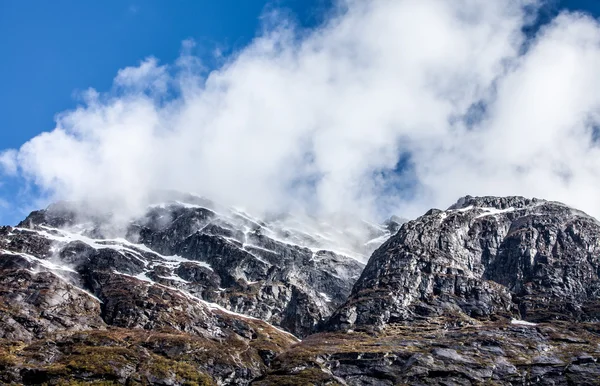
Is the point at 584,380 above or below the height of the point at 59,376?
above

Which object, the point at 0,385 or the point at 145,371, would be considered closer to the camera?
the point at 0,385

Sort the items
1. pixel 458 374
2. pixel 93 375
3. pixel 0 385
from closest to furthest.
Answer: pixel 0 385
pixel 93 375
pixel 458 374

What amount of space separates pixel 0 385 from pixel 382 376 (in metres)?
123

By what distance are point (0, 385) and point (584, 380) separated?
610 feet

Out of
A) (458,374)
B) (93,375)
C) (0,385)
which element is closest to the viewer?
(0,385)

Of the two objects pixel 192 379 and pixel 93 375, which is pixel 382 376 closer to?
pixel 192 379

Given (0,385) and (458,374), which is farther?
(458,374)

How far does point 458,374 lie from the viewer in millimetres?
195125

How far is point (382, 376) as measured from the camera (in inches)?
7785

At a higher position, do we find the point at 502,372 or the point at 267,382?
the point at 502,372

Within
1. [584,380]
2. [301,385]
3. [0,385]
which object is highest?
[584,380]

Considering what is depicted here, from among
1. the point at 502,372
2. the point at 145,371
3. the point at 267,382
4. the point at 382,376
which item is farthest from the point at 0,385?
the point at 502,372

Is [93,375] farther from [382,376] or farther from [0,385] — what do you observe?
[382,376]

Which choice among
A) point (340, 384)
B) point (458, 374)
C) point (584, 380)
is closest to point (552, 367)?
point (584, 380)
